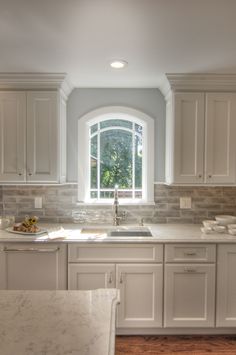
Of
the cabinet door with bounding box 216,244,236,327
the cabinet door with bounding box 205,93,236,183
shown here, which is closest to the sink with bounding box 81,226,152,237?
the cabinet door with bounding box 216,244,236,327

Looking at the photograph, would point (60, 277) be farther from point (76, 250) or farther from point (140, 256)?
point (140, 256)

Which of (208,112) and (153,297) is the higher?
(208,112)

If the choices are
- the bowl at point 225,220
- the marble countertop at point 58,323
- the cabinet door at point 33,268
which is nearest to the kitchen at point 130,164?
the cabinet door at point 33,268

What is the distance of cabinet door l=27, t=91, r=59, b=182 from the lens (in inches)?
108

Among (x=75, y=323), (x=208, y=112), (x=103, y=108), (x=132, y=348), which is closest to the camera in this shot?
(x=75, y=323)

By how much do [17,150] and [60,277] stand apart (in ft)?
4.03

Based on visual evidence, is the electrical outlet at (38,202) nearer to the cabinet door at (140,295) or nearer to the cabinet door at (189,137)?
the cabinet door at (140,295)

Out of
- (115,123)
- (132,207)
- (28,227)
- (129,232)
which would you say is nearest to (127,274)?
(129,232)

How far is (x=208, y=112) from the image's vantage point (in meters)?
2.76

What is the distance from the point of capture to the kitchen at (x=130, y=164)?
7.67 ft

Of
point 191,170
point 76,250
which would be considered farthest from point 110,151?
point 76,250

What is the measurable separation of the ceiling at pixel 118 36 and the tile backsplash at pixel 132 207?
119cm

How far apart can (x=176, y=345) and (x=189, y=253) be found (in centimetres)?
77

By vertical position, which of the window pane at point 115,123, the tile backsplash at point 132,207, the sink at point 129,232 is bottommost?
the sink at point 129,232
